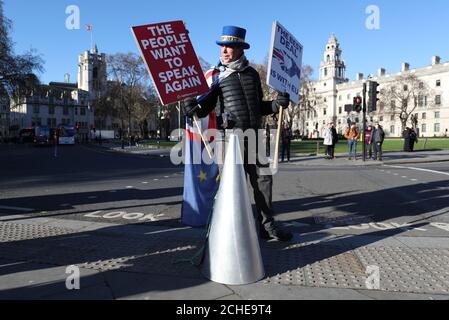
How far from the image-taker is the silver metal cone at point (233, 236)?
3533mm

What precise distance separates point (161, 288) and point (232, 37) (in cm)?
273

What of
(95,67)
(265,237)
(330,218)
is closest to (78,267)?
(265,237)

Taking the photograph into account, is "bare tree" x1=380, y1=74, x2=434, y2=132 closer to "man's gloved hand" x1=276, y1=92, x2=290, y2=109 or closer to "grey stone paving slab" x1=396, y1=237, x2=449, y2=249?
"grey stone paving slab" x1=396, y1=237, x2=449, y2=249

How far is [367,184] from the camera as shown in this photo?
10523 mm

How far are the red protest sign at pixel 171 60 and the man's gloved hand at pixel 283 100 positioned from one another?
0.84m

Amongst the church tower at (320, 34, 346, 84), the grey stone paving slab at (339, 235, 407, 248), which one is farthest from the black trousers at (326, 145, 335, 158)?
the church tower at (320, 34, 346, 84)

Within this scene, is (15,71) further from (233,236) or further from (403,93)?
(403,93)

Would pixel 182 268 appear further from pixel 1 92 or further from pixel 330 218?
pixel 1 92

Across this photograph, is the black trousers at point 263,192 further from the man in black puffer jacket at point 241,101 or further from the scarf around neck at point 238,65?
the scarf around neck at point 238,65

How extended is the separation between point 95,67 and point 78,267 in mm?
104125

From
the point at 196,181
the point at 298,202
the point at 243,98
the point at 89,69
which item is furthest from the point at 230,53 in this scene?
the point at 89,69

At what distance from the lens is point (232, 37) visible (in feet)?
14.9

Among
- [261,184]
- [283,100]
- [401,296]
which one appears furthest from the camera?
[261,184]

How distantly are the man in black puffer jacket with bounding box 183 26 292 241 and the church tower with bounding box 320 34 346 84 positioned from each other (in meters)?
131
